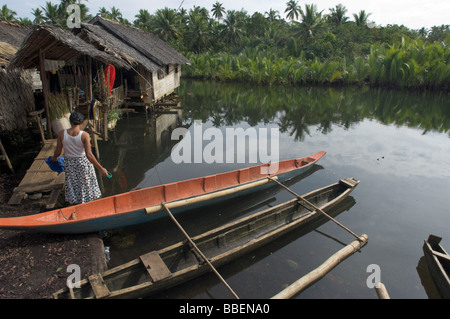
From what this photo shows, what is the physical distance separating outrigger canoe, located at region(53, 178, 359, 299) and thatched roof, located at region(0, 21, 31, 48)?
9135 millimetres

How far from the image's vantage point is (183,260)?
3967 millimetres

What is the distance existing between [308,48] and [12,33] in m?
25.6

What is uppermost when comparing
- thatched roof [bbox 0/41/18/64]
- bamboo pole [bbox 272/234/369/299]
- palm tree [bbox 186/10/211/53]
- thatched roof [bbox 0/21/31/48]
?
palm tree [bbox 186/10/211/53]

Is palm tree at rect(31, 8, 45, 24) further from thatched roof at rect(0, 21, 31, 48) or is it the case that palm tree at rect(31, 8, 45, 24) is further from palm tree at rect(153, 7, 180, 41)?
thatched roof at rect(0, 21, 31, 48)

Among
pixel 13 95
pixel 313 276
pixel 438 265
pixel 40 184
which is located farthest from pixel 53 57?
pixel 438 265

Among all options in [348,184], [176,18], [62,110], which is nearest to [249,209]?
[348,184]

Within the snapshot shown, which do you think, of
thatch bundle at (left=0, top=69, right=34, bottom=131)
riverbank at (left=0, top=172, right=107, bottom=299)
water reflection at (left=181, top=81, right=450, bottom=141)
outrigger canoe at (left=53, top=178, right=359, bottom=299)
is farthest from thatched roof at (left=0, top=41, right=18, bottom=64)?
water reflection at (left=181, top=81, right=450, bottom=141)

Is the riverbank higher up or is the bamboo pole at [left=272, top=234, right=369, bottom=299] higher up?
the riverbank

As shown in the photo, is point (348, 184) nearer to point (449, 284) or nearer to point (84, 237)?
point (449, 284)

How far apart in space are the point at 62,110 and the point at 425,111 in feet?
57.6

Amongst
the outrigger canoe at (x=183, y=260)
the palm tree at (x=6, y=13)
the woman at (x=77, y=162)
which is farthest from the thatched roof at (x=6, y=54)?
the palm tree at (x=6, y=13)

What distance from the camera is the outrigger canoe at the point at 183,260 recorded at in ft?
10.3

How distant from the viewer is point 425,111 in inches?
612

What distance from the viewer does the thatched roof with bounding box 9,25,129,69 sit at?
5.39 m
